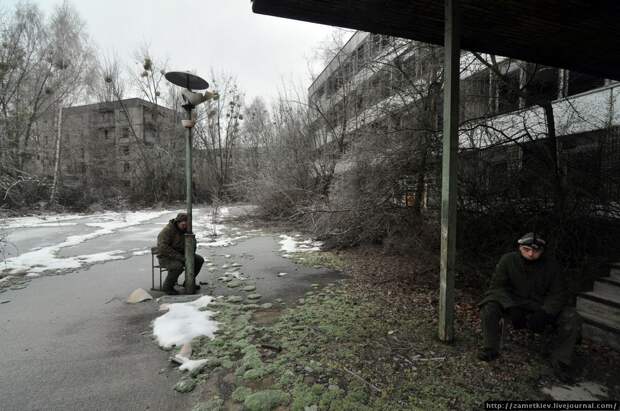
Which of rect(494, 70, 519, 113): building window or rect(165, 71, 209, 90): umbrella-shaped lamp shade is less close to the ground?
rect(494, 70, 519, 113): building window

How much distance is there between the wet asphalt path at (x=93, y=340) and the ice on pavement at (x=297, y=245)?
2016 mm

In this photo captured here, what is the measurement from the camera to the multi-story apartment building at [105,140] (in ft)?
70.1

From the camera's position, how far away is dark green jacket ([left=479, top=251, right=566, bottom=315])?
302 centimetres

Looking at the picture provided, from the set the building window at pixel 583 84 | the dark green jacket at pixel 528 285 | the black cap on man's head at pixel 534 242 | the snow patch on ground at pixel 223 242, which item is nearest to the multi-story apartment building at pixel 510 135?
the building window at pixel 583 84

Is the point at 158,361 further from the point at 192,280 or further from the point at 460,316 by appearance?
the point at 460,316

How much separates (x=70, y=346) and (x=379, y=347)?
11.7 feet

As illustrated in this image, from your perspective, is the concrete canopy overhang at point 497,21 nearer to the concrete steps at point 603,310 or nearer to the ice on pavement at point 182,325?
the concrete steps at point 603,310

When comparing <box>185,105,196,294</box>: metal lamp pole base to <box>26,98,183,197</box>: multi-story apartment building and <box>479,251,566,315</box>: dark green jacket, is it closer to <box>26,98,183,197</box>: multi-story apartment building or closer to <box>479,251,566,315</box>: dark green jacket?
<box>479,251,566,315</box>: dark green jacket

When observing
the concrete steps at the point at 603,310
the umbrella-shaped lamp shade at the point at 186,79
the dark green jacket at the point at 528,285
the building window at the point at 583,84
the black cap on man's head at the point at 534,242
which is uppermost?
the building window at the point at 583,84

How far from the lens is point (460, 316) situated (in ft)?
13.7

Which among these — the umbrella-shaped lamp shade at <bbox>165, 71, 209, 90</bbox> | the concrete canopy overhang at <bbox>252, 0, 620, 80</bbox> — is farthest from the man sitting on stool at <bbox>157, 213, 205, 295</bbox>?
the concrete canopy overhang at <bbox>252, 0, 620, 80</bbox>

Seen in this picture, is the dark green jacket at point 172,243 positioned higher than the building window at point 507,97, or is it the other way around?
the building window at point 507,97

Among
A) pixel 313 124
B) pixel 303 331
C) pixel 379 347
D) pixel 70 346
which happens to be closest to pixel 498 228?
pixel 379 347

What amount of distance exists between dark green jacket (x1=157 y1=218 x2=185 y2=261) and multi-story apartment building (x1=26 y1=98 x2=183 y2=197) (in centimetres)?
2145
